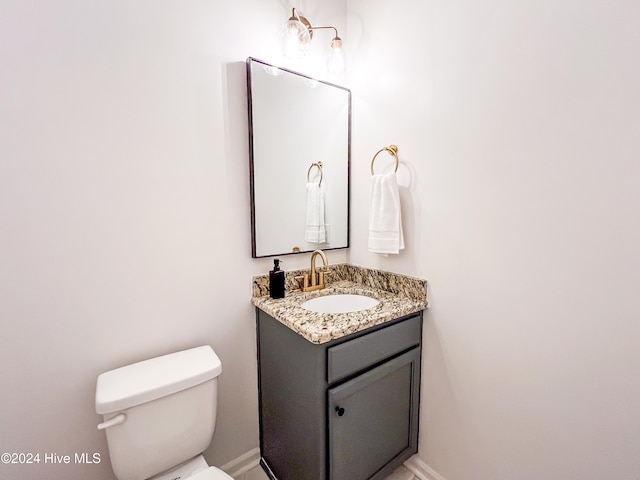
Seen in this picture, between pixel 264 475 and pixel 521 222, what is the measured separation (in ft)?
5.32

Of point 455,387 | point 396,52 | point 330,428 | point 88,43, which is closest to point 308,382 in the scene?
point 330,428

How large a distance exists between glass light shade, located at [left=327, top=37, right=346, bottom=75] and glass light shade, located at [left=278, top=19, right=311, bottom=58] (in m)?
0.19

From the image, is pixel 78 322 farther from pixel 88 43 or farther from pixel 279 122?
pixel 279 122

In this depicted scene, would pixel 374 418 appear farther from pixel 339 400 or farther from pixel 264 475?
pixel 264 475

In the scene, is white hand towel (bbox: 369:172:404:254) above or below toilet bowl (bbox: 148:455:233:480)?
above

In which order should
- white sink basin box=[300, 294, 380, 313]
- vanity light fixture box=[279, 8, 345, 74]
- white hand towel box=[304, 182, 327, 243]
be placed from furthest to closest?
1. white hand towel box=[304, 182, 327, 243]
2. white sink basin box=[300, 294, 380, 313]
3. vanity light fixture box=[279, 8, 345, 74]

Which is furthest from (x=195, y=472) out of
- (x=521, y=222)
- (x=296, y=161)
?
(x=521, y=222)

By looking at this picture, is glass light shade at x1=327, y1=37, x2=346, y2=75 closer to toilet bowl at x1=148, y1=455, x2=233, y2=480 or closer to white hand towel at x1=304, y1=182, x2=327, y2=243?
white hand towel at x1=304, y1=182, x2=327, y2=243

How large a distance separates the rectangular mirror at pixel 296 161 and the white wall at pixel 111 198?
0.07 m

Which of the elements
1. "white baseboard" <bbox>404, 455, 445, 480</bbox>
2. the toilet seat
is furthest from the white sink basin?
"white baseboard" <bbox>404, 455, 445, 480</bbox>

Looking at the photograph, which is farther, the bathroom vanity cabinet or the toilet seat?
the bathroom vanity cabinet

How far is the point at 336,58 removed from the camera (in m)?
1.47

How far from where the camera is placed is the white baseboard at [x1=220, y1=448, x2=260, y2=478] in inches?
53.6

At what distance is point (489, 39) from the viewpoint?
1039 millimetres
